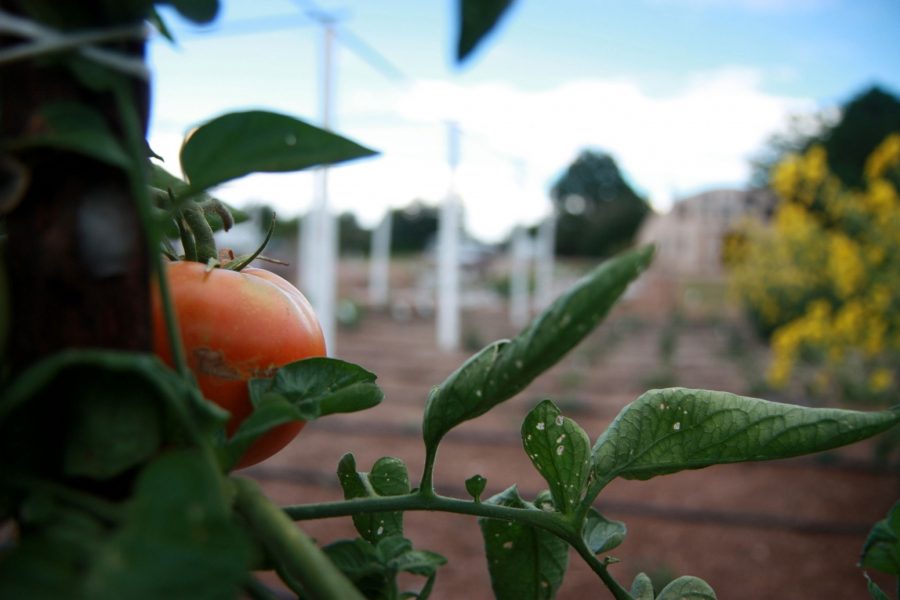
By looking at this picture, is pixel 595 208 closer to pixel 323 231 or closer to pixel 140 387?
pixel 323 231

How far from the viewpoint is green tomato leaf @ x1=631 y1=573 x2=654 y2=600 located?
0.36 m

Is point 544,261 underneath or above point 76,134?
underneath

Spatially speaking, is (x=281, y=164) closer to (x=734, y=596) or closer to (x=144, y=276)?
(x=144, y=276)

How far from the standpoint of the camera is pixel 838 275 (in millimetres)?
4602

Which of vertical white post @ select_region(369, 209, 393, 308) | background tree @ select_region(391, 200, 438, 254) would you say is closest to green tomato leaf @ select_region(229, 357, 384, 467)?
vertical white post @ select_region(369, 209, 393, 308)

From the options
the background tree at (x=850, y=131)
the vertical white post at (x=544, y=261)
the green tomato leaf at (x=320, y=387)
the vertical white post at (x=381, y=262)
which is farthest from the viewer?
the background tree at (x=850, y=131)

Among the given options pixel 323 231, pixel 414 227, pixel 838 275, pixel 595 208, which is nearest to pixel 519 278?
pixel 323 231

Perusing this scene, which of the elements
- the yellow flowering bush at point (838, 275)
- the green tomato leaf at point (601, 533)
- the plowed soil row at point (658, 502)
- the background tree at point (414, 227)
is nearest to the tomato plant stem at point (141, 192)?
the green tomato leaf at point (601, 533)

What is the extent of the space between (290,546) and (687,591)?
203 mm

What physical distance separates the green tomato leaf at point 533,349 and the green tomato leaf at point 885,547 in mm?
194

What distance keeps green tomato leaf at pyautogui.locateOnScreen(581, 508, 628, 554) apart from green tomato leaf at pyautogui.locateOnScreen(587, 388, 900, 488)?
4 centimetres

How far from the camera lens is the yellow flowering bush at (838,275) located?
425cm

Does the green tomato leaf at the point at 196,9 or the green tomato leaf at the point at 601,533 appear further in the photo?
the green tomato leaf at the point at 601,533

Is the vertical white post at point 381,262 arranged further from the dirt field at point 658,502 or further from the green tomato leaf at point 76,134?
the green tomato leaf at point 76,134
